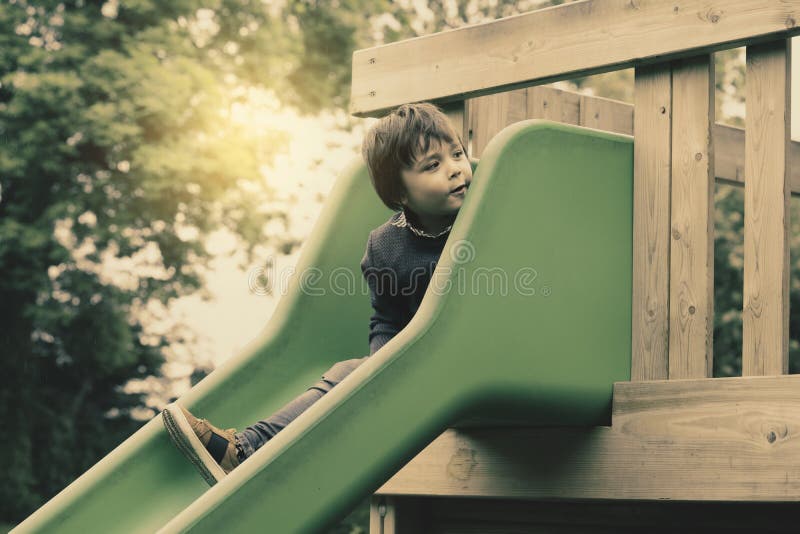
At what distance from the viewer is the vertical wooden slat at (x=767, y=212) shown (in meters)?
2.65

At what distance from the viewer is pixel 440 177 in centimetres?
294

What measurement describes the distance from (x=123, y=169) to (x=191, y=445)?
10.4m

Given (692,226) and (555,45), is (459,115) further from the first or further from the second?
(692,226)

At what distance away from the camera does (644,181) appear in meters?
2.97

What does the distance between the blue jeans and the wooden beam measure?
1.22 meters

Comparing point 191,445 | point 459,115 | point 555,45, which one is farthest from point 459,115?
point 191,445

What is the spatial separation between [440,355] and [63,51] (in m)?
10.3

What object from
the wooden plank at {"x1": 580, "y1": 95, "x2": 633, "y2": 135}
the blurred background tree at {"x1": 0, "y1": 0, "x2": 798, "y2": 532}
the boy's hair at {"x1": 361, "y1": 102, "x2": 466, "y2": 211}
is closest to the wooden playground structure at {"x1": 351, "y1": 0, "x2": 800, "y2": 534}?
the boy's hair at {"x1": 361, "y1": 102, "x2": 466, "y2": 211}

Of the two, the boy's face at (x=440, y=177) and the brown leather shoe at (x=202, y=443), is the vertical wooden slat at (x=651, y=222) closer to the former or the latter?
the boy's face at (x=440, y=177)

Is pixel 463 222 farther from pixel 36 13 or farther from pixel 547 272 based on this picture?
pixel 36 13

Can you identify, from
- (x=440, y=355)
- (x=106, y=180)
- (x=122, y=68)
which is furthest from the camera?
(x=106, y=180)

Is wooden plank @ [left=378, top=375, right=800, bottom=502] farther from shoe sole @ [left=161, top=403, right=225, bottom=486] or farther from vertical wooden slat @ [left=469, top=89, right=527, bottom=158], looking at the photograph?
vertical wooden slat @ [left=469, top=89, right=527, bottom=158]

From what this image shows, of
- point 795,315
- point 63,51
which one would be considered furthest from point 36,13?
point 795,315

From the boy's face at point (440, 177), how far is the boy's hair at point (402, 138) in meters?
0.02
